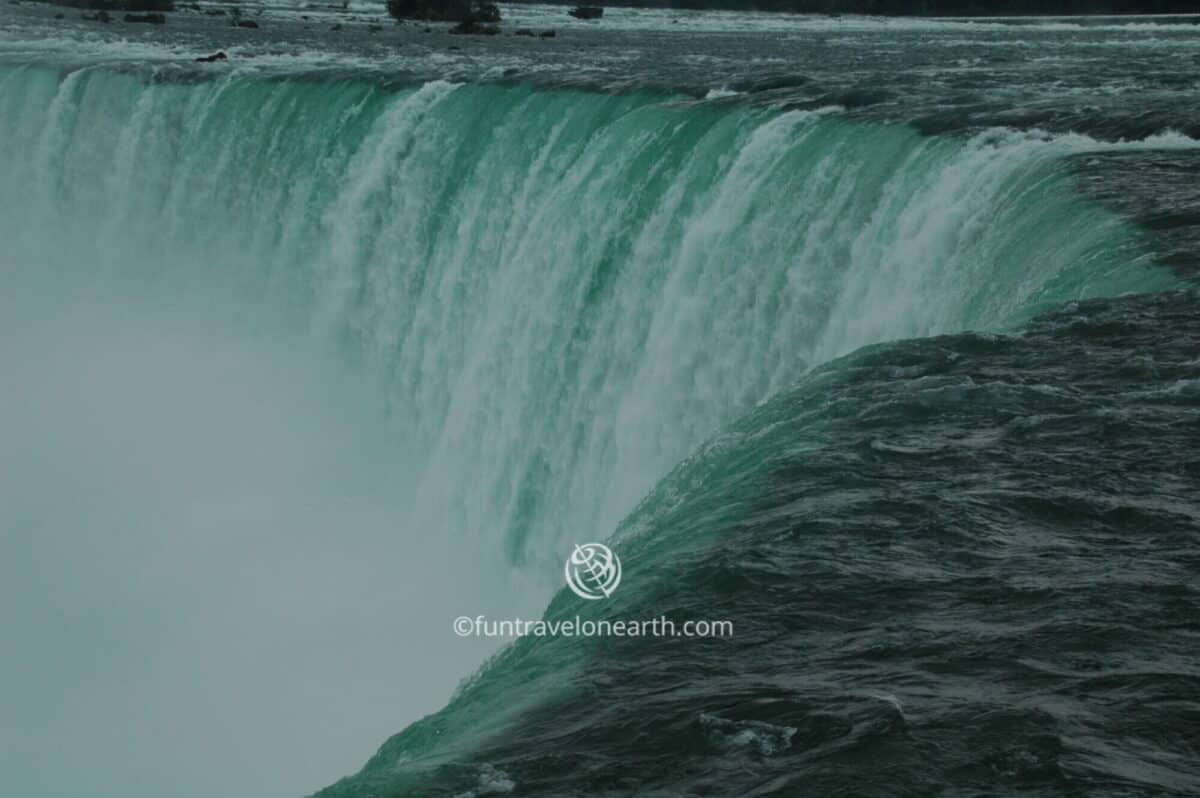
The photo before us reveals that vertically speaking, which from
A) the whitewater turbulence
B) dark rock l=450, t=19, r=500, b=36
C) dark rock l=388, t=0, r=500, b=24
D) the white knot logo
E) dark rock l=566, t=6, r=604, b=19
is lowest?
the white knot logo

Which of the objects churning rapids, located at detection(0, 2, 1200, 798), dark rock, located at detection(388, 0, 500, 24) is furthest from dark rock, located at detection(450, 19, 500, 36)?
churning rapids, located at detection(0, 2, 1200, 798)

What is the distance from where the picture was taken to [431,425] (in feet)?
66.4

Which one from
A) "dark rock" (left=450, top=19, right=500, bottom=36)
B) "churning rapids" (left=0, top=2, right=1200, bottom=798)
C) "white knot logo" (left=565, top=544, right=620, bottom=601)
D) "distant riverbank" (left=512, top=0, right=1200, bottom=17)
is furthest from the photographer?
"distant riverbank" (left=512, top=0, right=1200, bottom=17)

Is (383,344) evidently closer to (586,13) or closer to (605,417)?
(605,417)

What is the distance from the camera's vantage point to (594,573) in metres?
8.52

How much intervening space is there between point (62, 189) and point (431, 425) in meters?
11.9

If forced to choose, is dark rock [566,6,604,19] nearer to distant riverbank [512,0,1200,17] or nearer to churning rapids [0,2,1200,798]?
distant riverbank [512,0,1200,17]

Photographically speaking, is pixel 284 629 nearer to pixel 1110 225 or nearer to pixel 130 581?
pixel 130 581

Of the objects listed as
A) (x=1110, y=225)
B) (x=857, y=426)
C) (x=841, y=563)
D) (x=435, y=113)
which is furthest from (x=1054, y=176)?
(x=435, y=113)

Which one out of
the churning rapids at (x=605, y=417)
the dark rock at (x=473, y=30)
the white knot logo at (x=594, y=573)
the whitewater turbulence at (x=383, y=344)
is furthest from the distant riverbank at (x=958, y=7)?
the white knot logo at (x=594, y=573)

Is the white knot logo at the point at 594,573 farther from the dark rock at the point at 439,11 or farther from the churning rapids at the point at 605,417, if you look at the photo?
the dark rock at the point at 439,11

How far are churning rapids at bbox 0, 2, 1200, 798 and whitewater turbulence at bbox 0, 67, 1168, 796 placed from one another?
0.20ft

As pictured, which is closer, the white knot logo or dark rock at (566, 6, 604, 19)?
the white knot logo

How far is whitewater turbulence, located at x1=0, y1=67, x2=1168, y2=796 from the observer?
14.3 m
